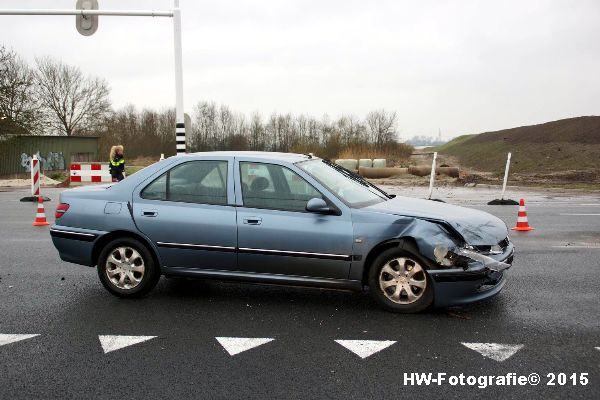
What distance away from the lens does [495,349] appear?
4418 millimetres

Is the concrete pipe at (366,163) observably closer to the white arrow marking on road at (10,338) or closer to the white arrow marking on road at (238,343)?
the white arrow marking on road at (238,343)

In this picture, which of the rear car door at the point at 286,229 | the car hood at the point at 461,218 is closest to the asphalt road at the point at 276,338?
the rear car door at the point at 286,229

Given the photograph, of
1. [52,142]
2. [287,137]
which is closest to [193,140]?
[287,137]

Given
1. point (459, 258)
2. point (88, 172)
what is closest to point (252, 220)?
point (459, 258)

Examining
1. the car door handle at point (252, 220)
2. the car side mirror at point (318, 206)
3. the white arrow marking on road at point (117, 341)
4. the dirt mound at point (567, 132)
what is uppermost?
the dirt mound at point (567, 132)

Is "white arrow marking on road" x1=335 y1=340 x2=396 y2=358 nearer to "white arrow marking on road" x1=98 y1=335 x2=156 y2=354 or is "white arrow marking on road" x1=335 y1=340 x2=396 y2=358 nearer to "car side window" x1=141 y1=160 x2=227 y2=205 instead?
"white arrow marking on road" x1=98 y1=335 x2=156 y2=354

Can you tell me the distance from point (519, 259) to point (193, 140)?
209ft

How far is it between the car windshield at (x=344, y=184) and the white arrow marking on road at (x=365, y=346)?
1437mm

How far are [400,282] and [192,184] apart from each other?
2.36 meters

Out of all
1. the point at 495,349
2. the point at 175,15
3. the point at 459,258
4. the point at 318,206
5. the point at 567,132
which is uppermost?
the point at 175,15

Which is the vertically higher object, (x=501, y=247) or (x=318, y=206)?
(x=318, y=206)

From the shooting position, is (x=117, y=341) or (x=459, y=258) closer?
(x=117, y=341)

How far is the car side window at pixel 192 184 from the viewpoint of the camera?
584 centimetres

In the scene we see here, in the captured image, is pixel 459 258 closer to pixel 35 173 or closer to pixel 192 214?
pixel 192 214
